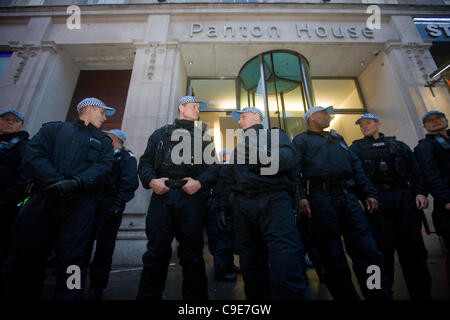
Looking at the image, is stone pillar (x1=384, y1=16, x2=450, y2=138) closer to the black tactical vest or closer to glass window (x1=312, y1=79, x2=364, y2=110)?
glass window (x1=312, y1=79, x2=364, y2=110)

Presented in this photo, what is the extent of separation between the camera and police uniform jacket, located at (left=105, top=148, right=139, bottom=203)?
2686mm

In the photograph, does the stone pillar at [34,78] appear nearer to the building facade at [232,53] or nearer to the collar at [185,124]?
the building facade at [232,53]

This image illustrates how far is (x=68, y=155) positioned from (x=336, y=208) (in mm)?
2741

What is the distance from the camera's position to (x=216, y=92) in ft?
24.0

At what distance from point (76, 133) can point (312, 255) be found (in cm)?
352

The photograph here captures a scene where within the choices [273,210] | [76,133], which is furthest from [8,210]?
Answer: [273,210]

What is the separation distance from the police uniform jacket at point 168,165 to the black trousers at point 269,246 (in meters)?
0.42

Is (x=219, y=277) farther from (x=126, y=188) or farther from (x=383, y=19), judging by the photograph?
(x=383, y=19)

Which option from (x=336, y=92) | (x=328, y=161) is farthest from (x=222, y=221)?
(x=336, y=92)

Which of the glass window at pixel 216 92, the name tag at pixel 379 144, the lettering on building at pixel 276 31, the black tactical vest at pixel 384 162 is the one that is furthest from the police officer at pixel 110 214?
the lettering on building at pixel 276 31

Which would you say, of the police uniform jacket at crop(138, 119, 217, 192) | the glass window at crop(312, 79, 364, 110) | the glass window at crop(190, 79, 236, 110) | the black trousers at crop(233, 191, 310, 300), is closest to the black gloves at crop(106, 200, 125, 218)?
the police uniform jacket at crop(138, 119, 217, 192)

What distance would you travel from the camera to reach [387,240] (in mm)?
2412

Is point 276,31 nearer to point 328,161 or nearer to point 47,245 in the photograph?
point 328,161

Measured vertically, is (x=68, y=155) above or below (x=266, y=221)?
above
